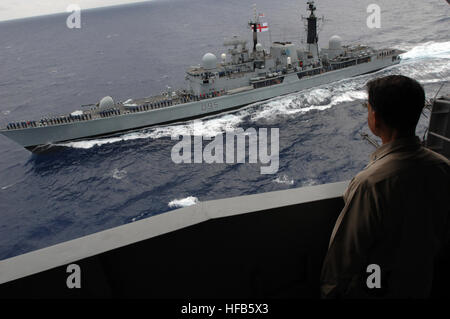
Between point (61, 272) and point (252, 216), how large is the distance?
1.58m

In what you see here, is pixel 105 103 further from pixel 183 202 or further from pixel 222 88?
pixel 183 202

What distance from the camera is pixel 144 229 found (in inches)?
102

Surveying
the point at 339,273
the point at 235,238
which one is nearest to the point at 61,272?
the point at 235,238

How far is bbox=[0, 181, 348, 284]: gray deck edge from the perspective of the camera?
2.32 meters

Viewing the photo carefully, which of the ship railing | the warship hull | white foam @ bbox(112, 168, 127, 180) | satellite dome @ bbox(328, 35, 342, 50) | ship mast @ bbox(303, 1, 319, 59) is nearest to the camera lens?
white foam @ bbox(112, 168, 127, 180)

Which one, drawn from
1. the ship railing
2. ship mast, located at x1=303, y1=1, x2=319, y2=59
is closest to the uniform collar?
the ship railing

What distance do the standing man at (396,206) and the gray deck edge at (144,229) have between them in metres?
0.63

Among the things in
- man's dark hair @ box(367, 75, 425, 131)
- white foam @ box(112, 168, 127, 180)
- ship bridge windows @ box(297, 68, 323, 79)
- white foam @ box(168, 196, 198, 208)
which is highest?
ship bridge windows @ box(297, 68, 323, 79)

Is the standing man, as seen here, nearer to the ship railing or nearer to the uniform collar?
the uniform collar

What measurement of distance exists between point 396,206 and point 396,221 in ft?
0.37

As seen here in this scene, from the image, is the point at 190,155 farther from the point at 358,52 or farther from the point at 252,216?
the point at 358,52

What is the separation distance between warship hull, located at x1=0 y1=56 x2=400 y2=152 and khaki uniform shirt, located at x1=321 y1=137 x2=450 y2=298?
31.7 metres

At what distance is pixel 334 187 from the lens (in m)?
2.84

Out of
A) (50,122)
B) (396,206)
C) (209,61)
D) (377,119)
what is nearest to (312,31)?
(209,61)
